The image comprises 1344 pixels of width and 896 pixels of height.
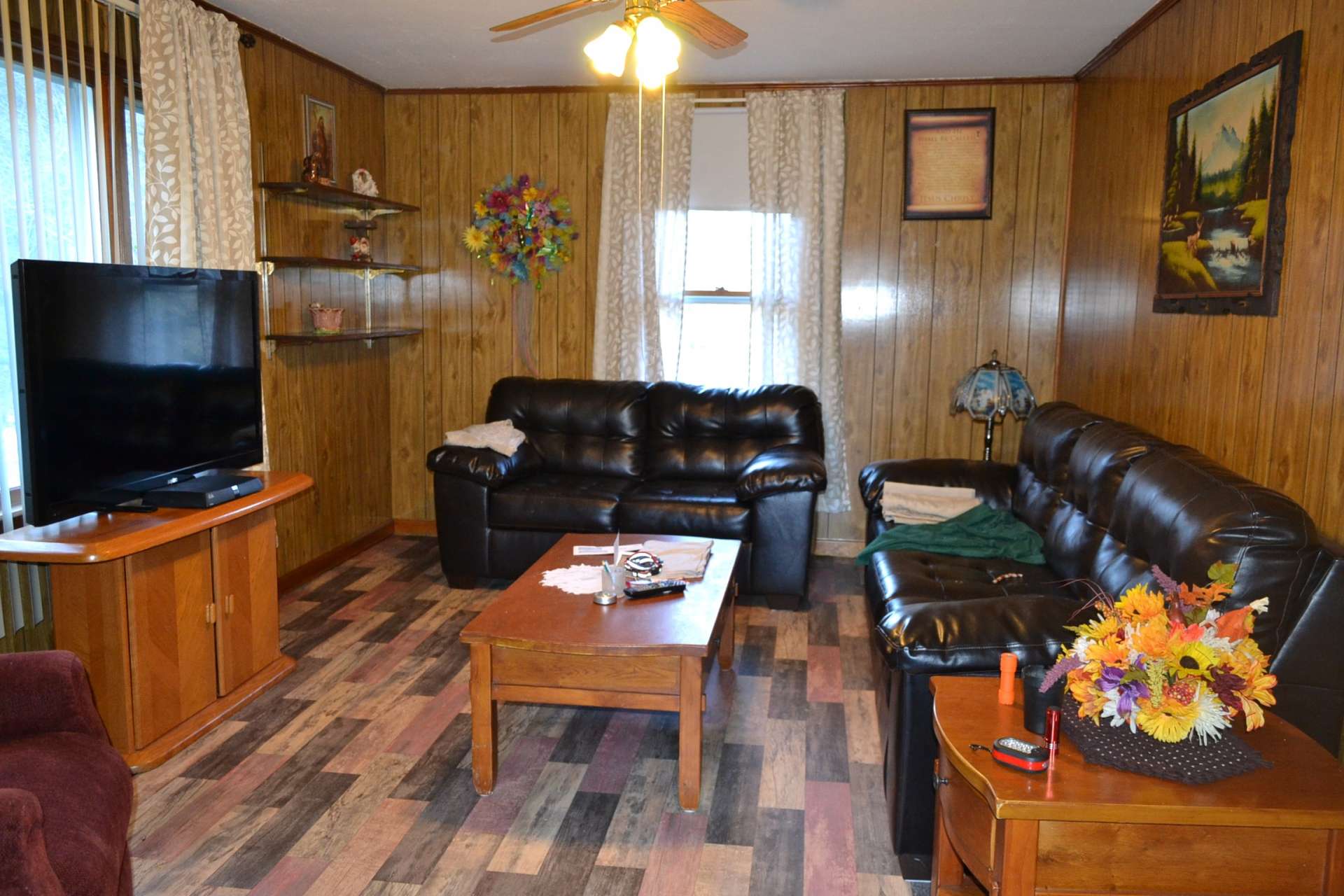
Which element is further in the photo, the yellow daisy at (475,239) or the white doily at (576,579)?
the yellow daisy at (475,239)

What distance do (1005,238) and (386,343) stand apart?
3437 millimetres

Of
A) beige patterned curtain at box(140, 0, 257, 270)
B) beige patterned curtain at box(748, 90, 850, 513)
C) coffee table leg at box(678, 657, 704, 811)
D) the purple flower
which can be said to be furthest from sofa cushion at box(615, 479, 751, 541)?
the purple flower

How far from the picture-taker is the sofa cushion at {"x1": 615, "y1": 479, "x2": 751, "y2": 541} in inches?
182

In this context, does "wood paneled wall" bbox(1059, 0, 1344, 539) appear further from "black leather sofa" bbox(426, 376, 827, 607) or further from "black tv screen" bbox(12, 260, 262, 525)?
"black tv screen" bbox(12, 260, 262, 525)

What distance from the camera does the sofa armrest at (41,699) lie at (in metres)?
2.13

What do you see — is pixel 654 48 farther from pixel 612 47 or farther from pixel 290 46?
pixel 290 46

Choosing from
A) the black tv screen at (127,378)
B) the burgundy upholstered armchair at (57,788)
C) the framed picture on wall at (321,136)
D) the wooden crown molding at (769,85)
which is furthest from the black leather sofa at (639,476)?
the burgundy upholstered armchair at (57,788)

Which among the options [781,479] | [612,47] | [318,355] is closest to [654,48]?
[612,47]

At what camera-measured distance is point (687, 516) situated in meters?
4.64

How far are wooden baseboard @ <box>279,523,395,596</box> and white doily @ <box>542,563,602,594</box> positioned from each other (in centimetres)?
192

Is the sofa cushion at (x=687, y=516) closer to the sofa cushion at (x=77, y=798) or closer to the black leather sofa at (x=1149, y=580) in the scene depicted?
the black leather sofa at (x=1149, y=580)

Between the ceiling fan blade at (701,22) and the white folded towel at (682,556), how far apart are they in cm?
165

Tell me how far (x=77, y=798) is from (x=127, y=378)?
1.62 metres

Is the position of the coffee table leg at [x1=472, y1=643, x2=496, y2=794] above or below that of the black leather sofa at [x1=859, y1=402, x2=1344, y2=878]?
below
